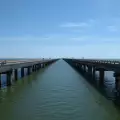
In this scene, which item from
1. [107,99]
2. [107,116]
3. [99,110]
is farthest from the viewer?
[107,99]

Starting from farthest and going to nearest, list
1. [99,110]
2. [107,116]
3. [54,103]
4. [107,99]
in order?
[107,99] → [54,103] → [99,110] → [107,116]

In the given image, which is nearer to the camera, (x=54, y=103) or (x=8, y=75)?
(x=54, y=103)

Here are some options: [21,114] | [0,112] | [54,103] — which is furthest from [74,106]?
[0,112]

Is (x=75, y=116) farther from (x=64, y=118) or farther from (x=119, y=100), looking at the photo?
(x=119, y=100)

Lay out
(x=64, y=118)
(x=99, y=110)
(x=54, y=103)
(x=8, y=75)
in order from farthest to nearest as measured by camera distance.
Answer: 1. (x=8, y=75)
2. (x=54, y=103)
3. (x=99, y=110)
4. (x=64, y=118)

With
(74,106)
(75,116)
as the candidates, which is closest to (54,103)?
(74,106)

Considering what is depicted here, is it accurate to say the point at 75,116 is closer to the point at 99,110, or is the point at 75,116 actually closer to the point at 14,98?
the point at 99,110

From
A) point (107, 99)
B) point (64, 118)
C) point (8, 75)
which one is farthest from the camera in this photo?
point (8, 75)

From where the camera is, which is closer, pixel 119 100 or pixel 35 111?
pixel 35 111

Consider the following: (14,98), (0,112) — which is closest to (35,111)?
(0,112)

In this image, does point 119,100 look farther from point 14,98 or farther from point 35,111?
point 14,98
